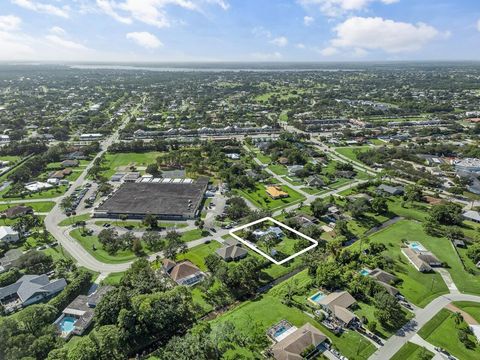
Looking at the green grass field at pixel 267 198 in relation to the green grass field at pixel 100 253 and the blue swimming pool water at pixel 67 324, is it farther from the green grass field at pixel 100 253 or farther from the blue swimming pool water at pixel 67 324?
the blue swimming pool water at pixel 67 324

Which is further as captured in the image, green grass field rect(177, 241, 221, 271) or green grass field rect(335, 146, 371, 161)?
green grass field rect(335, 146, 371, 161)

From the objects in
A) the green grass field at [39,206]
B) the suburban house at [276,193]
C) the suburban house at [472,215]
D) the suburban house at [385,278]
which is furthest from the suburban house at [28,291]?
the suburban house at [472,215]

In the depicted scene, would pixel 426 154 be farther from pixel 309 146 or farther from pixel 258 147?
pixel 258 147

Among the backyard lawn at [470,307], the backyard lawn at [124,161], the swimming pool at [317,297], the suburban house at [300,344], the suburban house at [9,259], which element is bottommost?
the backyard lawn at [124,161]

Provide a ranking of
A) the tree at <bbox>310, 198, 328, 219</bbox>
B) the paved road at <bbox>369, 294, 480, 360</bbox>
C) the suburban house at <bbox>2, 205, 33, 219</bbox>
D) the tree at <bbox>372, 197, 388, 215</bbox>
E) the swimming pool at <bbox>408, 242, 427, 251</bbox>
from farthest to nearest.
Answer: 1. the tree at <bbox>372, 197, 388, 215</bbox>
2. the suburban house at <bbox>2, 205, 33, 219</bbox>
3. the tree at <bbox>310, 198, 328, 219</bbox>
4. the swimming pool at <bbox>408, 242, 427, 251</bbox>
5. the paved road at <bbox>369, 294, 480, 360</bbox>

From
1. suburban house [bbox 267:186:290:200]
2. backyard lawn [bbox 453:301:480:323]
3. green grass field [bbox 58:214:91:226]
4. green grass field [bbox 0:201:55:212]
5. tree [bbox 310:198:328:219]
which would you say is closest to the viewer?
backyard lawn [bbox 453:301:480:323]

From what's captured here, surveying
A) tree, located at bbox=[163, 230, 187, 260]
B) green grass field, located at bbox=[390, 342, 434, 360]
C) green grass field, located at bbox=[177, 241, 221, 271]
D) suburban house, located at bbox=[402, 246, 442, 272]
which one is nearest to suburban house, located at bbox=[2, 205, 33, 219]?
tree, located at bbox=[163, 230, 187, 260]

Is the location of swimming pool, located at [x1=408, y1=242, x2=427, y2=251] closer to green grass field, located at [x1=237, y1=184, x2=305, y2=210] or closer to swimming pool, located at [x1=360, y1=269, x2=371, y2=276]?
swimming pool, located at [x1=360, y1=269, x2=371, y2=276]
